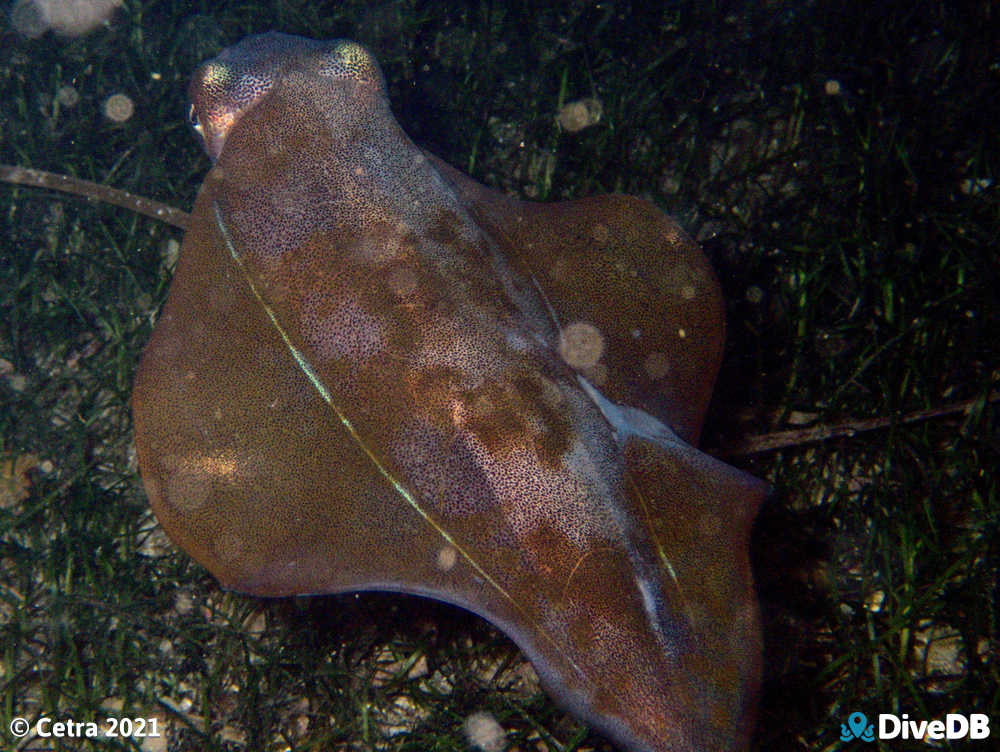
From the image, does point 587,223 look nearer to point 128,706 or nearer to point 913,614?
point 913,614

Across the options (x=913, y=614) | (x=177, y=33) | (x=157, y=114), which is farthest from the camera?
Answer: (x=177, y=33)

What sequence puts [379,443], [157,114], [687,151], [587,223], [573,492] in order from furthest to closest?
[157,114]
[687,151]
[587,223]
[379,443]
[573,492]

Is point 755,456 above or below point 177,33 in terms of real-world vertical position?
below

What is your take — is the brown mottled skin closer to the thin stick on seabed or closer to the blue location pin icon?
the thin stick on seabed

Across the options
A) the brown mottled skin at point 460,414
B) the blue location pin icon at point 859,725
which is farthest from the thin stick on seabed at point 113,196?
the blue location pin icon at point 859,725

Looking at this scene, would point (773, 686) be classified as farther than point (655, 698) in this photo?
Yes

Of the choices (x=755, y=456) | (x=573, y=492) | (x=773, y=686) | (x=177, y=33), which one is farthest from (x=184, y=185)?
(x=773, y=686)

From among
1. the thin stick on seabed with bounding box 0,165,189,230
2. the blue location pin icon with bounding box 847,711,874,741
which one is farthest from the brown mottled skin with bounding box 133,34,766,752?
the blue location pin icon with bounding box 847,711,874,741

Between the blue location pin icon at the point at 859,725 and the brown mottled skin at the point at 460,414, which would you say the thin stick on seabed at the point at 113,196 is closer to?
the brown mottled skin at the point at 460,414
